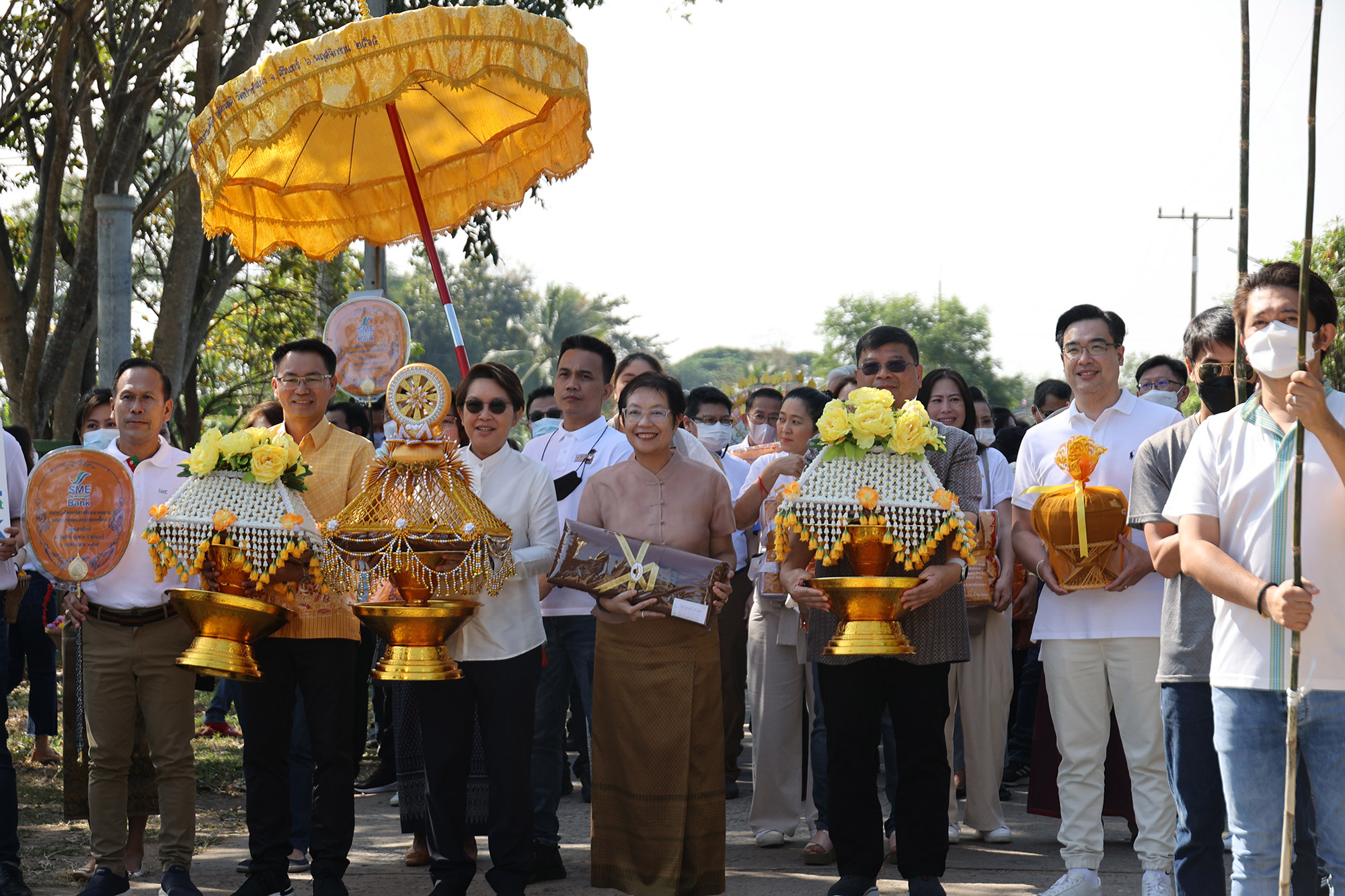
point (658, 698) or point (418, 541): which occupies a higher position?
point (418, 541)

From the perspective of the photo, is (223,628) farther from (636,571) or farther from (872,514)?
(872,514)

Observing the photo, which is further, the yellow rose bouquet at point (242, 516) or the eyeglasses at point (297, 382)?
the eyeglasses at point (297, 382)

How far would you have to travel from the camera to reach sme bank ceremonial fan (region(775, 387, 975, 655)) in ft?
14.3

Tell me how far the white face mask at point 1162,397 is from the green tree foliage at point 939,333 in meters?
52.1

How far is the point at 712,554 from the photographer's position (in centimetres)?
511

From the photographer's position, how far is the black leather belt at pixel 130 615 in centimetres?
499

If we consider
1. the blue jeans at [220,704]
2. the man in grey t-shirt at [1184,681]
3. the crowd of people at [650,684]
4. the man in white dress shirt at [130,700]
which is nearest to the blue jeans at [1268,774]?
the man in grey t-shirt at [1184,681]

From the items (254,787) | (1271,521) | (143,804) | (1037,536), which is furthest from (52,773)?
(1271,521)

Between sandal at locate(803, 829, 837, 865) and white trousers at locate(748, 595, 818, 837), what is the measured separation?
25 centimetres

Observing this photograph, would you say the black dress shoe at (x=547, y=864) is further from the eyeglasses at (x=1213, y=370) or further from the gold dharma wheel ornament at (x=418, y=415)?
the eyeglasses at (x=1213, y=370)

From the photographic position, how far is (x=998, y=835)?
5.79 metres

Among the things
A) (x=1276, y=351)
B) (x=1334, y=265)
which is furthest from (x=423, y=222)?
(x=1334, y=265)

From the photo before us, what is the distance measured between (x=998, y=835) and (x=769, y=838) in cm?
111

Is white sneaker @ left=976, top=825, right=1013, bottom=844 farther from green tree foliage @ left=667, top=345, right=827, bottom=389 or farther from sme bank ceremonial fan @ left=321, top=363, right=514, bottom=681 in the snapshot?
green tree foliage @ left=667, top=345, right=827, bottom=389
